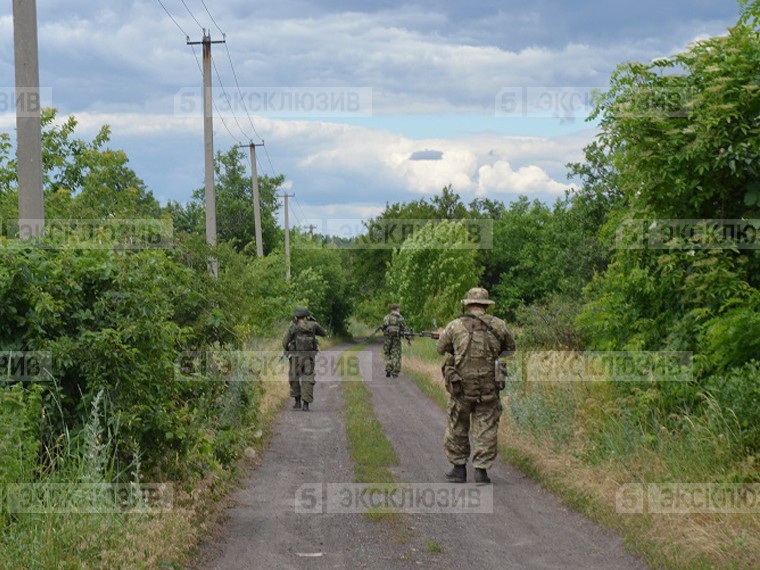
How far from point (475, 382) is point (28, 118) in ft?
19.2

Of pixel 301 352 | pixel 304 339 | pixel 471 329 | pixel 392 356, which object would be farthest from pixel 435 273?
pixel 471 329

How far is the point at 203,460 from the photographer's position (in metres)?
9.66

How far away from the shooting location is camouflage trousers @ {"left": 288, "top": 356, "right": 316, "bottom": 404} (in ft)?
64.4

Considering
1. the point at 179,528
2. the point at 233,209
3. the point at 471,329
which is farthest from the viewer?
the point at 233,209

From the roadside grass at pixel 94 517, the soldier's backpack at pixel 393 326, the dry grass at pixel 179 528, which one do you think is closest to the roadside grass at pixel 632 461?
the dry grass at pixel 179 528

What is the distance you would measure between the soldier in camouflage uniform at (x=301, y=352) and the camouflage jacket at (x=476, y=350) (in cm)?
837

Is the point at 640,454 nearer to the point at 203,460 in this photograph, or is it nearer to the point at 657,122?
the point at 657,122

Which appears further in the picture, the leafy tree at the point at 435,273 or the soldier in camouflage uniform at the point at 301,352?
the leafy tree at the point at 435,273

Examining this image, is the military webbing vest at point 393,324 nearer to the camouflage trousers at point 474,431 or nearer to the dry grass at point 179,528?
the dry grass at point 179,528

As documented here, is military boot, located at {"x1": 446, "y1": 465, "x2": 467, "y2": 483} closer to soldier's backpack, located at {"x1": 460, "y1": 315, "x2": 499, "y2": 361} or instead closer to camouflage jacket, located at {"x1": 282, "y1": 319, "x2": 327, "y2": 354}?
soldier's backpack, located at {"x1": 460, "y1": 315, "x2": 499, "y2": 361}

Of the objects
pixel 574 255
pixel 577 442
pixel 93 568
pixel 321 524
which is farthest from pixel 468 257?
pixel 93 568

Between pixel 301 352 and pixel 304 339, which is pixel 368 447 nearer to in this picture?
pixel 301 352

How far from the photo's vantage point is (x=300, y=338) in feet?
65.2

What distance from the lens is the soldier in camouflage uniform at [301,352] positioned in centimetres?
1970
